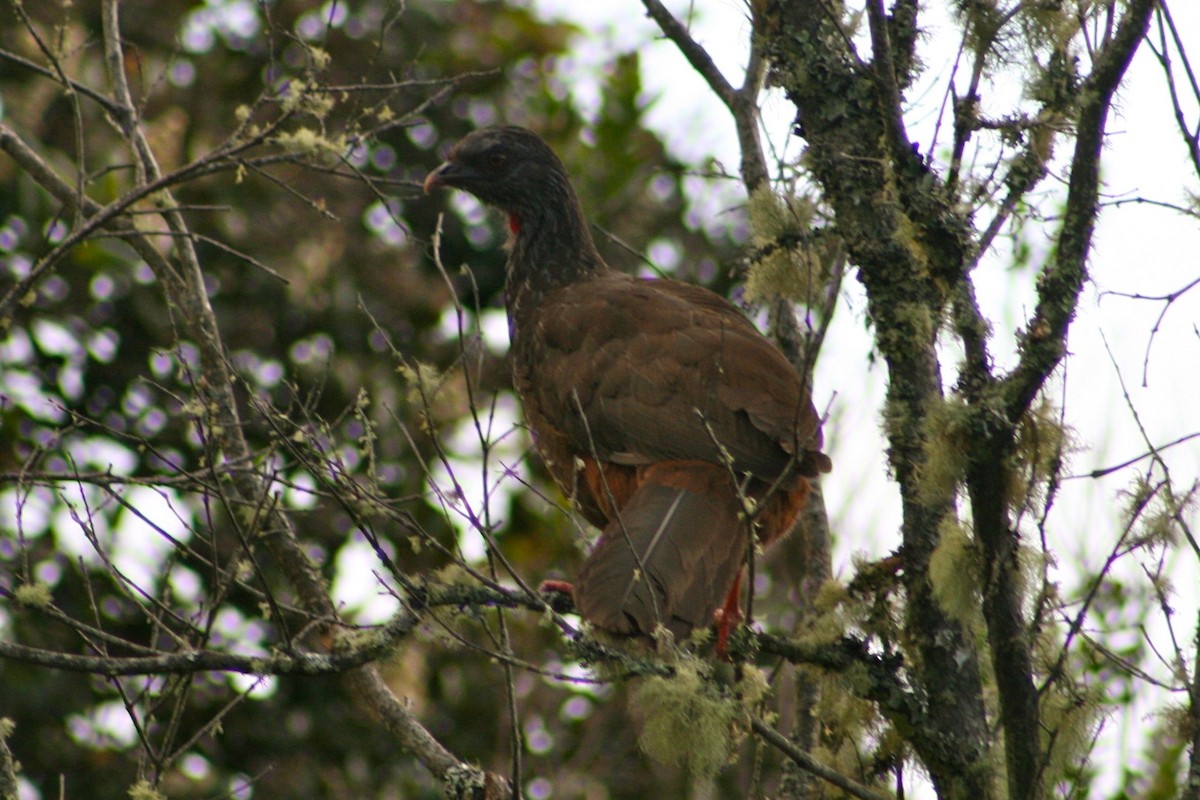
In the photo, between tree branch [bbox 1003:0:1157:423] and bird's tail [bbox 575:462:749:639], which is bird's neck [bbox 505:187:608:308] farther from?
tree branch [bbox 1003:0:1157:423]

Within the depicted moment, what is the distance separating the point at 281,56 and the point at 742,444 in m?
3.46

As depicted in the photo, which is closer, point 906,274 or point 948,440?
point 948,440

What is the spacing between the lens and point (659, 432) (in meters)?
4.00

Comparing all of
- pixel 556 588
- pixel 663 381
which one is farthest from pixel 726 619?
pixel 663 381

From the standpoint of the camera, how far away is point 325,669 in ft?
10.0

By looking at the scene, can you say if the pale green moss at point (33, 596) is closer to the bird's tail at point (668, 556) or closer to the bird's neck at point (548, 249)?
the bird's tail at point (668, 556)

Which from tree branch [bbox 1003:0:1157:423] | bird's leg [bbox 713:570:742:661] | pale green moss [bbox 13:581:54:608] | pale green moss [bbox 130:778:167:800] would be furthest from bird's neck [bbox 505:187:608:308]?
tree branch [bbox 1003:0:1157:423]

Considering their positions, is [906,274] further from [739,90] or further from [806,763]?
[739,90]

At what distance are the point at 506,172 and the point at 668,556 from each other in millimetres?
2531

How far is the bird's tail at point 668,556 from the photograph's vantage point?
10.6 feet

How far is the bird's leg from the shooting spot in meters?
3.46

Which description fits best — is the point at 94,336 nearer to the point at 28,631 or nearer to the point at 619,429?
the point at 28,631

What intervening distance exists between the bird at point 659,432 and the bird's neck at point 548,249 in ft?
0.04

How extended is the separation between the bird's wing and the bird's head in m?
0.85
